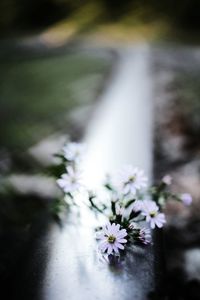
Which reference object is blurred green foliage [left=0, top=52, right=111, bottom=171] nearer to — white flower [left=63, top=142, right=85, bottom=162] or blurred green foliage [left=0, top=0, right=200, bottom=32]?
white flower [left=63, top=142, right=85, bottom=162]

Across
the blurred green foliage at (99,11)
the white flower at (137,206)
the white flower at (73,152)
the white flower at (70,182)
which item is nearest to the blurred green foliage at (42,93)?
the white flower at (73,152)

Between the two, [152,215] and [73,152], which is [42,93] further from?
[152,215]

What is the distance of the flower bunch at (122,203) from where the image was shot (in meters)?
1.22

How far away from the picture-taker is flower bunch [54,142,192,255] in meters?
1.22

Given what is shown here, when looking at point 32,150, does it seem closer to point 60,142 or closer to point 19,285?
Answer: point 60,142

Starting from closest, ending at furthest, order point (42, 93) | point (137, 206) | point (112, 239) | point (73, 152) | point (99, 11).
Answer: point (112, 239) < point (137, 206) < point (73, 152) < point (42, 93) < point (99, 11)

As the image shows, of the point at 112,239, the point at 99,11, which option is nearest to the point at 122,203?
the point at 112,239

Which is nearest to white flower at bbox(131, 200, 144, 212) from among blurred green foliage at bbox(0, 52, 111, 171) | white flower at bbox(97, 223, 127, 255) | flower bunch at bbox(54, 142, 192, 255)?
flower bunch at bbox(54, 142, 192, 255)

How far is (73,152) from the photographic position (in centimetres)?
151

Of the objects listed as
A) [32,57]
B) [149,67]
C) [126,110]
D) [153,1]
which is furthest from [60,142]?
[153,1]

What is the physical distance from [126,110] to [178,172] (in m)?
0.45

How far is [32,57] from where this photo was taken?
539cm

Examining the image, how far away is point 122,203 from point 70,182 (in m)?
0.16

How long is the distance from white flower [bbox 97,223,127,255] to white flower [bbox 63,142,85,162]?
1.09 feet
